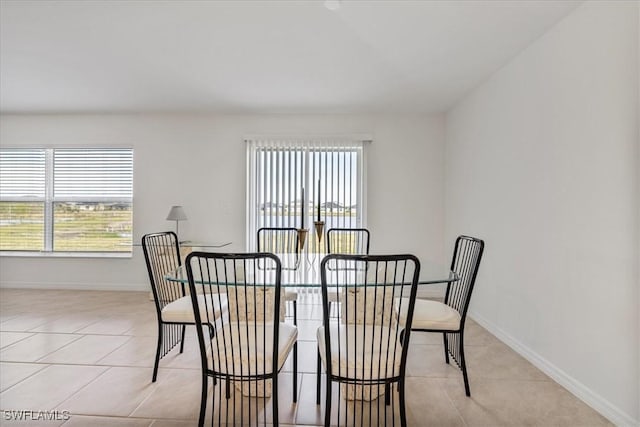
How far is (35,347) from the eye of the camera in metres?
2.91

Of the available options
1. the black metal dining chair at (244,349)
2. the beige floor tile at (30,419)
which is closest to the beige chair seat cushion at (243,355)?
the black metal dining chair at (244,349)

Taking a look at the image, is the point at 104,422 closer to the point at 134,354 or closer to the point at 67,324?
the point at 134,354

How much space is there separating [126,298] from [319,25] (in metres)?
4.02

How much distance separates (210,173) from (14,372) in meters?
2.98

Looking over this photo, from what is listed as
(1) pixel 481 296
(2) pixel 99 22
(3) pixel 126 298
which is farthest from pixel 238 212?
A: (1) pixel 481 296

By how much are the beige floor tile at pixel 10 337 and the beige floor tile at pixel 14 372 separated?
476mm

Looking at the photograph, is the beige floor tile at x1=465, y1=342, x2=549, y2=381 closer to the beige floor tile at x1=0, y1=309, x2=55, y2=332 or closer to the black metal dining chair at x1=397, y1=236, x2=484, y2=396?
the black metal dining chair at x1=397, y1=236, x2=484, y2=396

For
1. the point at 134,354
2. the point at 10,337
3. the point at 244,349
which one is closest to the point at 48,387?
the point at 134,354

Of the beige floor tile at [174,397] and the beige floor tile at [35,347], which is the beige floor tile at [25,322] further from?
the beige floor tile at [174,397]

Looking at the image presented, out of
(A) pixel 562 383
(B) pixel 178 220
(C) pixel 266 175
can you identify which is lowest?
(A) pixel 562 383

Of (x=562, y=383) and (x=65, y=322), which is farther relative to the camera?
(x=65, y=322)

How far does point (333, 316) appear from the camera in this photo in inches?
Result: 147

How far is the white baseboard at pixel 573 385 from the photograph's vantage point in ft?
6.23

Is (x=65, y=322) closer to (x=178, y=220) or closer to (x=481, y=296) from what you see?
(x=178, y=220)
